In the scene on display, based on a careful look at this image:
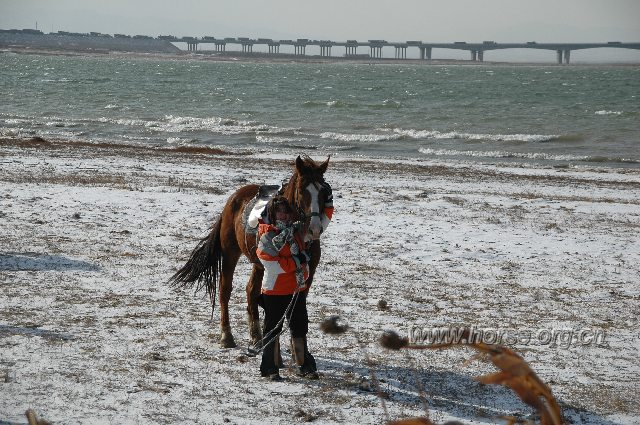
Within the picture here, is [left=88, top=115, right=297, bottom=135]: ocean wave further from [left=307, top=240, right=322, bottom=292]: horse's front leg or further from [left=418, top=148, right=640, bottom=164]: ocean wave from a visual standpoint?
[left=307, top=240, right=322, bottom=292]: horse's front leg

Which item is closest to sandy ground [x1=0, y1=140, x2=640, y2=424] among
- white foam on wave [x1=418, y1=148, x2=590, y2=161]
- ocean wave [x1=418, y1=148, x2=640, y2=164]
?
ocean wave [x1=418, y1=148, x2=640, y2=164]

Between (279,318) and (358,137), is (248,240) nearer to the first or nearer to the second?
(279,318)

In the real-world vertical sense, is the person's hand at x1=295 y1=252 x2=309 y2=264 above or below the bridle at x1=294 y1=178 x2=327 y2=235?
below

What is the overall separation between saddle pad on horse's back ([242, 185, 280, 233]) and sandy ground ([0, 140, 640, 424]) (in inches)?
49.2

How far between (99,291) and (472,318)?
162 inches

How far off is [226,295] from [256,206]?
1.22 meters

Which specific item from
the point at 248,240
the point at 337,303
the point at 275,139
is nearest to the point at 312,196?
the point at 248,240

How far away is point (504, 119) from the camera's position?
46.5 meters

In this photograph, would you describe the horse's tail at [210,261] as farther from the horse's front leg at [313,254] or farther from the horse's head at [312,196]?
the horse's head at [312,196]

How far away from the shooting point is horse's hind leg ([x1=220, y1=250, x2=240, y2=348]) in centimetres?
801

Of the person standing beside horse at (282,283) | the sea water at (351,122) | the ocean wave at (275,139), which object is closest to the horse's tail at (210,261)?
the person standing beside horse at (282,283)

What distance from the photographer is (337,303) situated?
30.9 feet

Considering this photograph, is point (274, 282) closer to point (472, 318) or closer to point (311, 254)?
point (311, 254)

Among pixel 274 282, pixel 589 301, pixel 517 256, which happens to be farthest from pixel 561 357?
pixel 517 256
